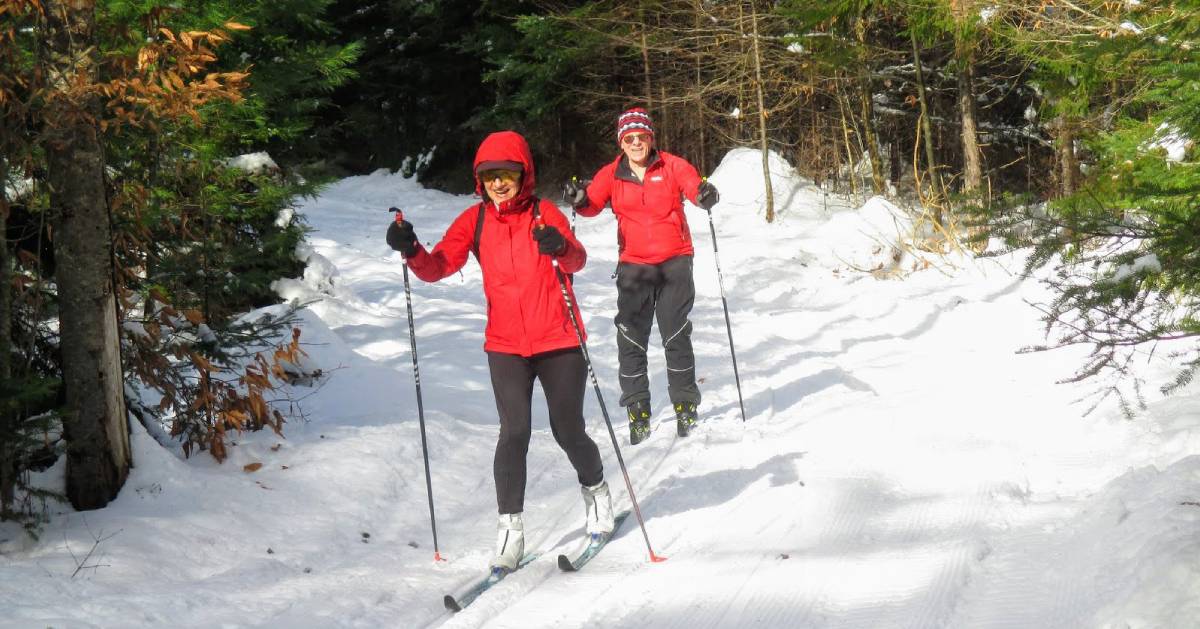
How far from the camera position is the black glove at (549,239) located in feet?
15.7

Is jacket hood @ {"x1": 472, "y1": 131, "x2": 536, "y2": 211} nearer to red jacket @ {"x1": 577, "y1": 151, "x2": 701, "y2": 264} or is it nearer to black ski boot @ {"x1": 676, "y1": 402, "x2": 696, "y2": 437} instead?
red jacket @ {"x1": 577, "y1": 151, "x2": 701, "y2": 264}

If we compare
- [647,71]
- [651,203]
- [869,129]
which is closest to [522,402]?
[651,203]

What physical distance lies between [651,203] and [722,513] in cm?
269

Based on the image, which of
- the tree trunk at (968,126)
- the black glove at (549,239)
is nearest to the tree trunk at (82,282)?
the black glove at (549,239)

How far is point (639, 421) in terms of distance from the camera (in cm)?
747

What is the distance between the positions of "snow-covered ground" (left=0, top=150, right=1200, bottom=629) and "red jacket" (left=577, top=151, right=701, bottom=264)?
1350mm

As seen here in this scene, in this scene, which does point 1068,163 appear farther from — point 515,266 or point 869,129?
point 515,266

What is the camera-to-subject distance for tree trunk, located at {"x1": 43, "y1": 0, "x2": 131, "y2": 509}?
5227 millimetres

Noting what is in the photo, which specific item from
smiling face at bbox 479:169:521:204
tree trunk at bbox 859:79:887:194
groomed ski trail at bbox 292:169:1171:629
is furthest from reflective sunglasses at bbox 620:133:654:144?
tree trunk at bbox 859:79:887:194

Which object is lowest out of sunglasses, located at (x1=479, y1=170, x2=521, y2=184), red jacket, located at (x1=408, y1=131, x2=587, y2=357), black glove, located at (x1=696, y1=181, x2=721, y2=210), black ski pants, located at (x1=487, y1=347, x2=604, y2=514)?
black ski pants, located at (x1=487, y1=347, x2=604, y2=514)

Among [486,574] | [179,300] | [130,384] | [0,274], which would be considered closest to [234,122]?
[179,300]

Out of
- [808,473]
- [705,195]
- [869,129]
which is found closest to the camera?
[808,473]

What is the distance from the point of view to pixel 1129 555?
398cm

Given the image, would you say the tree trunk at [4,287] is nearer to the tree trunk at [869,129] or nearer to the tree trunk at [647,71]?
the tree trunk at [869,129]
